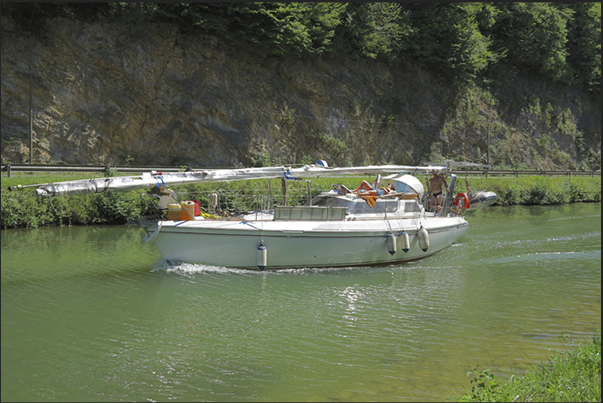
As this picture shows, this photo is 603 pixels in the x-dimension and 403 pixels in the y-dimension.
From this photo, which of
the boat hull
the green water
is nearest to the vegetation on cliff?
the green water

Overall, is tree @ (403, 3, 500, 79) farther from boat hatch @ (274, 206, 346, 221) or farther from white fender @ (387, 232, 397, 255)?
boat hatch @ (274, 206, 346, 221)

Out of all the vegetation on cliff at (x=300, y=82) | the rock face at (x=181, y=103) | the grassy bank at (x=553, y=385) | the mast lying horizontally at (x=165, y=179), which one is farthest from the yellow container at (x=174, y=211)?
the vegetation on cliff at (x=300, y=82)

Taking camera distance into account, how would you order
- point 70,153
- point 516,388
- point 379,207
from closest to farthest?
point 516,388 → point 379,207 → point 70,153

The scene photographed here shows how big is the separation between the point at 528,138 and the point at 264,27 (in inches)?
1213

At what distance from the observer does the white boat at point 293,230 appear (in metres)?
14.4

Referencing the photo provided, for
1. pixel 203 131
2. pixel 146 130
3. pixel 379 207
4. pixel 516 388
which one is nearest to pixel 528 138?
pixel 203 131

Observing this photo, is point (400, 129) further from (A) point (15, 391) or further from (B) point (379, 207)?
(A) point (15, 391)

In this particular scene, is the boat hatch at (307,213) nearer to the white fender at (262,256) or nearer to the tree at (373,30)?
the white fender at (262,256)

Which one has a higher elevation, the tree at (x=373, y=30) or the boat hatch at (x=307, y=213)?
→ the tree at (x=373, y=30)

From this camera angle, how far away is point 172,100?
34812 millimetres

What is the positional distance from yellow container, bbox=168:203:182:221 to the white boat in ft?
0.26

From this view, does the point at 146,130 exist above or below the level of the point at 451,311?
above

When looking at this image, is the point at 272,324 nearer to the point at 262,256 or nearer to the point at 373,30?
the point at 262,256

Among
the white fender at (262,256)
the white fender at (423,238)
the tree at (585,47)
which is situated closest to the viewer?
the white fender at (262,256)
